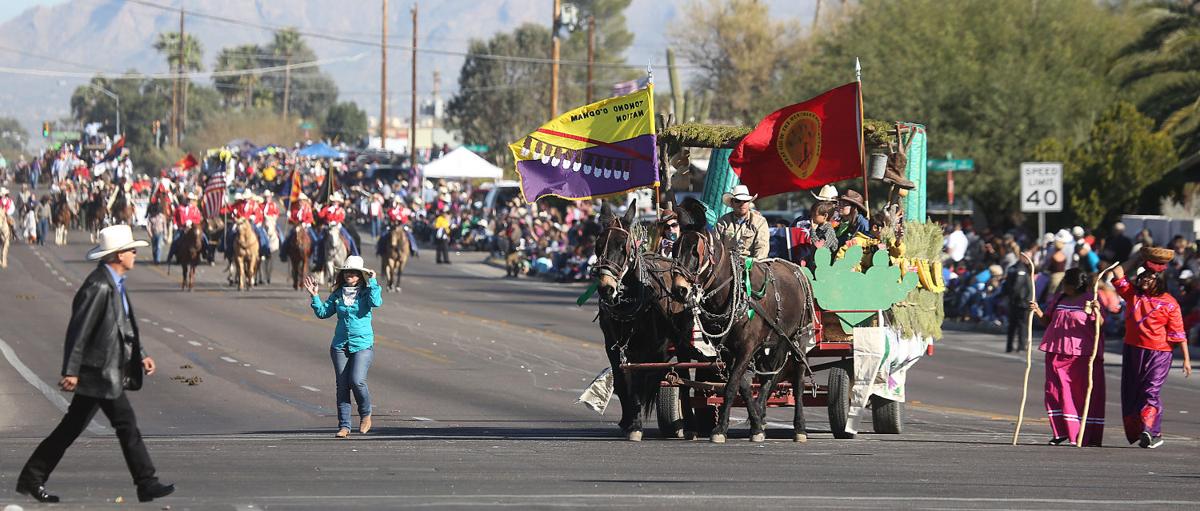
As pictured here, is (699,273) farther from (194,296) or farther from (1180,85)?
(1180,85)

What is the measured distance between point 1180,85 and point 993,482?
30.7 meters

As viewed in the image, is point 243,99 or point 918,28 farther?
point 243,99

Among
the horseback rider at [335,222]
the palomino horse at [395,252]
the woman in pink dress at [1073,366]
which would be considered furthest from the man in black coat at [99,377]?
the palomino horse at [395,252]

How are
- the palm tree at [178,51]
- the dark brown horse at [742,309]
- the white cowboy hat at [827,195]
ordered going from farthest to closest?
1. the palm tree at [178,51]
2. the white cowboy hat at [827,195]
3. the dark brown horse at [742,309]

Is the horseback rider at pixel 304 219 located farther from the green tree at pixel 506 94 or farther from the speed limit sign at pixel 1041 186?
the green tree at pixel 506 94

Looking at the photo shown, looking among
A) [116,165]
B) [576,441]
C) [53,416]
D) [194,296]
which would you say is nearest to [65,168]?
[116,165]

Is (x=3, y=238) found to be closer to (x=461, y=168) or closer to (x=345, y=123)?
(x=461, y=168)

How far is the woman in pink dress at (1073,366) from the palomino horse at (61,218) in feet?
163

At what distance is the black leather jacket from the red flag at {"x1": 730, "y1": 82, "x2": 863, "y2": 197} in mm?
8038

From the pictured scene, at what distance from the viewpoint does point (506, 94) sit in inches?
4082

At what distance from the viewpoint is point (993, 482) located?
38.5 feet

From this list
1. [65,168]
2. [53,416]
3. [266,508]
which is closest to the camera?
[266,508]

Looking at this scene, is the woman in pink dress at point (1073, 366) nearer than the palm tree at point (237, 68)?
Yes

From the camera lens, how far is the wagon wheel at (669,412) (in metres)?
14.6
